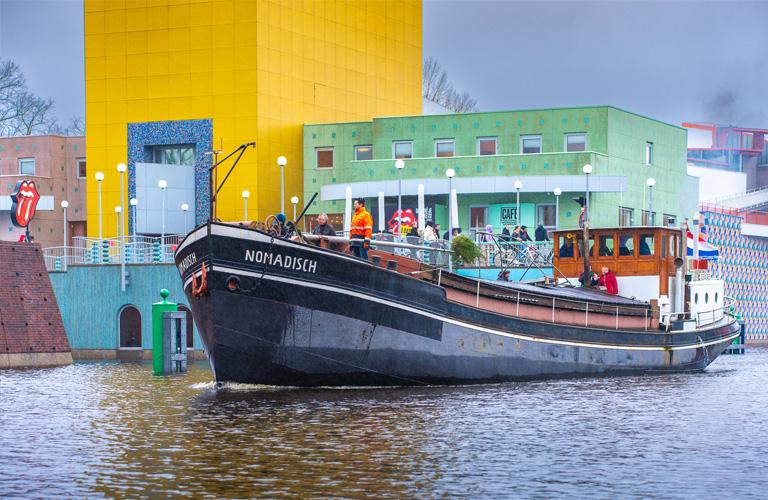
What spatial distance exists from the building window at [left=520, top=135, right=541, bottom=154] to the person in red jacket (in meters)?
23.8

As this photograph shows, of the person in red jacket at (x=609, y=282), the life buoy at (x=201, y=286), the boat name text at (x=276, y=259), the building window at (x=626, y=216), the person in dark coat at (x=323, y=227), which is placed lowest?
the person in red jacket at (x=609, y=282)

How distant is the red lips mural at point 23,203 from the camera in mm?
62094

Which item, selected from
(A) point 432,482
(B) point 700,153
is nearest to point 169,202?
(A) point 432,482

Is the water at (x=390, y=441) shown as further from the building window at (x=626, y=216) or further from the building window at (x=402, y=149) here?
the building window at (x=402, y=149)

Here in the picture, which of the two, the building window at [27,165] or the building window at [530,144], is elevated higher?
the building window at [530,144]

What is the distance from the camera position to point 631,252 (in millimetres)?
37750

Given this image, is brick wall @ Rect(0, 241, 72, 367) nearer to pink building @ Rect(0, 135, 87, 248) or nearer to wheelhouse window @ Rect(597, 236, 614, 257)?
wheelhouse window @ Rect(597, 236, 614, 257)

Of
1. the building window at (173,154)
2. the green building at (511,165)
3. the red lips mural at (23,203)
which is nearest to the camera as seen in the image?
the green building at (511,165)

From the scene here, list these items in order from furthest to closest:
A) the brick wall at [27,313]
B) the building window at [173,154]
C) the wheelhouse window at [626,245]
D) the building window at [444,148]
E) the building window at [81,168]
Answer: the building window at [81,168], the building window at [173,154], the building window at [444,148], the brick wall at [27,313], the wheelhouse window at [626,245]

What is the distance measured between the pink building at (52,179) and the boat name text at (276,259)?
48114 mm

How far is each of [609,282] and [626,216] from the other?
2447 centimetres

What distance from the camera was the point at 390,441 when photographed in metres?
20.6

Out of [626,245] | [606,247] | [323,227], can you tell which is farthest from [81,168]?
[323,227]

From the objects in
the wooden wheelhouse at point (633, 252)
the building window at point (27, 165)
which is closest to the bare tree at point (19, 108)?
the building window at point (27, 165)
